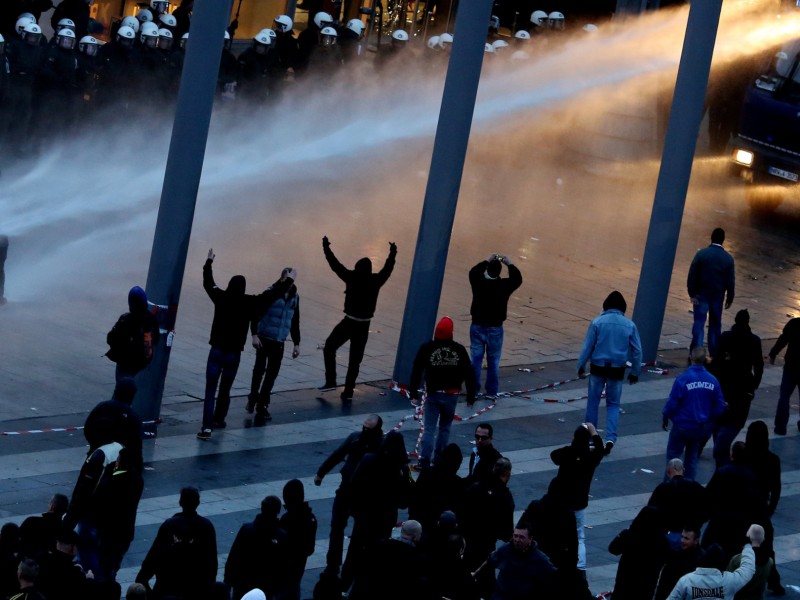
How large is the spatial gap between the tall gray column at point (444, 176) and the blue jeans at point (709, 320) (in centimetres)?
336

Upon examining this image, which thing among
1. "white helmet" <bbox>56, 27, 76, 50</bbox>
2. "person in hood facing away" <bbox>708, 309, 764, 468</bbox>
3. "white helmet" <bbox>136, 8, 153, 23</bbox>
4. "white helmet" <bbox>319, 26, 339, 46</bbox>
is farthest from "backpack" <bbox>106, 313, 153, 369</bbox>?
"white helmet" <bbox>319, 26, 339, 46</bbox>

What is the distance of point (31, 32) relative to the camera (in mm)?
24422

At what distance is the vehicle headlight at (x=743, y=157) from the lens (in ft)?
91.3

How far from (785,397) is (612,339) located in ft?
7.93

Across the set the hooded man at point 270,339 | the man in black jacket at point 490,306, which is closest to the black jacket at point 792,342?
the man in black jacket at point 490,306

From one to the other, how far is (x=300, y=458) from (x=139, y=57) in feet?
43.1

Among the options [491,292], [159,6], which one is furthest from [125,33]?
[491,292]

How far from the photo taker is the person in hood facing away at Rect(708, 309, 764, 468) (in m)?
15.1

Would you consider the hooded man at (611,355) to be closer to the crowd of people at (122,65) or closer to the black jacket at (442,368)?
the black jacket at (442,368)

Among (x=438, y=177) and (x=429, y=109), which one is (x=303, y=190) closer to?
(x=429, y=109)

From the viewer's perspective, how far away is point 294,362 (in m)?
17.7

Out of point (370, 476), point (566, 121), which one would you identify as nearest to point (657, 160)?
point (566, 121)

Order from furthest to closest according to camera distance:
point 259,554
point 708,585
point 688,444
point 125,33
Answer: point 125,33 → point 688,444 → point 259,554 → point 708,585

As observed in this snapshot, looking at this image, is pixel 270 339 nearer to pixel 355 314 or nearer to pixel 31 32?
pixel 355 314
